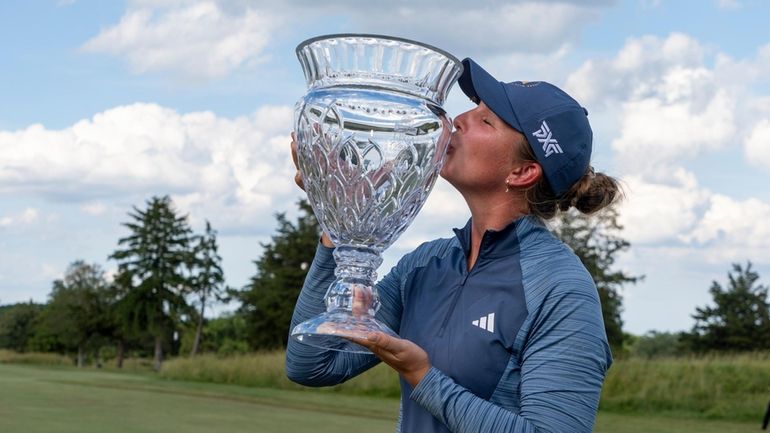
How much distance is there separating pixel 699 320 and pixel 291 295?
18969 mm

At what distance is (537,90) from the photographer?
2406mm

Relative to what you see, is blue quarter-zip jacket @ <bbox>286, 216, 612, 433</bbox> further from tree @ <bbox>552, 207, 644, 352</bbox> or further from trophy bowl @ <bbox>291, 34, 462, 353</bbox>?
tree @ <bbox>552, 207, 644, 352</bbox>

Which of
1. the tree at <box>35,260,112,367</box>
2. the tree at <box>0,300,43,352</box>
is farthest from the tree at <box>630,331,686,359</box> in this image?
the tree at <box>0,300,43,352</box>

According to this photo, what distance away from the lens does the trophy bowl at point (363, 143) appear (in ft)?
6.86

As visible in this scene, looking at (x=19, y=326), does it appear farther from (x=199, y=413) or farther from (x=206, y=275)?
(x=199, y=413)

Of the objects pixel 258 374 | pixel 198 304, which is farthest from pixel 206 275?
pixel 258 374

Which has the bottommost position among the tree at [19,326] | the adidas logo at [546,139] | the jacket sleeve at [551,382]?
the jacket sleeve at [551,382]

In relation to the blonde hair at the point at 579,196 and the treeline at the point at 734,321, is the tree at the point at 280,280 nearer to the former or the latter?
the treeline at the point at 734,321

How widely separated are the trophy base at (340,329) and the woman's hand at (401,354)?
0.8 inches

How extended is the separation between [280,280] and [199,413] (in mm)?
38872

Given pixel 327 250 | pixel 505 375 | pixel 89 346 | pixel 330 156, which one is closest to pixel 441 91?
pixel 330 156

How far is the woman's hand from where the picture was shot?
198 centimetres

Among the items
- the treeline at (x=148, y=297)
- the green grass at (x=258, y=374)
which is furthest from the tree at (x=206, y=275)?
the green grass at (x=258, y=374)

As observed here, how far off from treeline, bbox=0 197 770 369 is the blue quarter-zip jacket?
3585 centimetres
